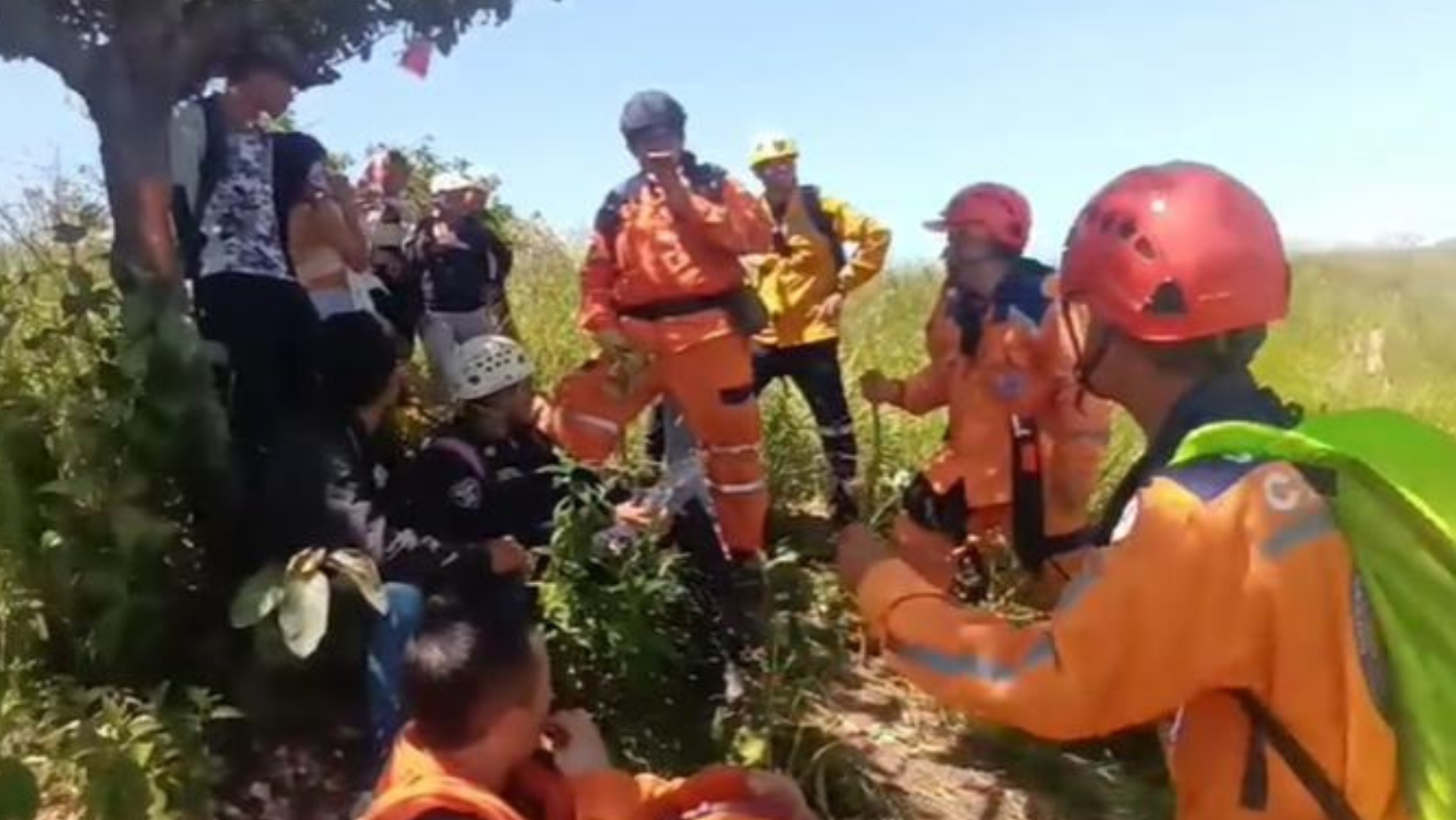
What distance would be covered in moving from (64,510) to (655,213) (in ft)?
7.38

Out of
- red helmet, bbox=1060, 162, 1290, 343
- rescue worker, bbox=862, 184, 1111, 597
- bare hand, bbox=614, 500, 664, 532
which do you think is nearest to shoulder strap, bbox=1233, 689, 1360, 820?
red helmet, bbox=1060, 162, 1290, 343

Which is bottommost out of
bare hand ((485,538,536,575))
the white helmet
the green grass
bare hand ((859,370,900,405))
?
the green grass

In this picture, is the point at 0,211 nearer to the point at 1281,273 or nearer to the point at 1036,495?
the point at 1036,495

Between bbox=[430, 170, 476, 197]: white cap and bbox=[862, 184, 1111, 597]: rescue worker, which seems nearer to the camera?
bbox=[862, 184, 1111, 597]: rescue worker

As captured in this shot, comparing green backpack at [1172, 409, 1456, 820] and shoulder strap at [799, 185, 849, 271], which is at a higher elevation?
green backpack at [1172, 409, 1456, 820]

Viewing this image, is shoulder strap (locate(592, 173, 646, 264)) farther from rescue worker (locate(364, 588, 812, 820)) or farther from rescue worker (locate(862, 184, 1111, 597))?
rescue worker (locate(364, 588, 812, 820))

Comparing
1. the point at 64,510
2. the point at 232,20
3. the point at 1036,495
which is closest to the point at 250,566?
the point at 64,510

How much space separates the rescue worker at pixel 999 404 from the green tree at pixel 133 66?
2.17 meters

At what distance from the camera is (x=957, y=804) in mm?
5094

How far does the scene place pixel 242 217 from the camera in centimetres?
499

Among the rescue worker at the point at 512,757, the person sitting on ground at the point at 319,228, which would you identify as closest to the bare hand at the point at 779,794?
the rescue worker at the point at 512,757

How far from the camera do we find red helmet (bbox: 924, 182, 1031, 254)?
576 cm

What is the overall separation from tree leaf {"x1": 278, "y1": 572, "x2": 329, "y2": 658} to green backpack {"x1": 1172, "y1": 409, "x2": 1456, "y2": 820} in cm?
234

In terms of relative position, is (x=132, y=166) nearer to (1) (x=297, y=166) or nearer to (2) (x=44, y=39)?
(2) (x=44, y=39)
